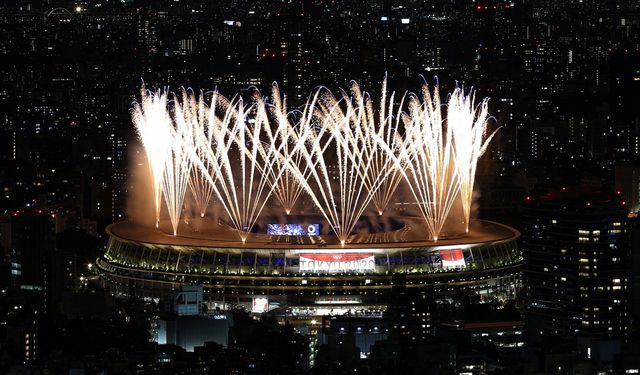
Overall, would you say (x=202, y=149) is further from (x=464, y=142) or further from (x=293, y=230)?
(x=464, y=142)

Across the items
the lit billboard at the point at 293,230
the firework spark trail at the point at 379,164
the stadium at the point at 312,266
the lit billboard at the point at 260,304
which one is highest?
the firework spark trail at the point at 379,164

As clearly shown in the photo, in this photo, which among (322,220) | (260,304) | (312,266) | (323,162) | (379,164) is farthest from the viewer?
(379,164)

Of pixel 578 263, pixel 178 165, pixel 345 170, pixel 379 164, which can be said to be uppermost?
pixel 178 165

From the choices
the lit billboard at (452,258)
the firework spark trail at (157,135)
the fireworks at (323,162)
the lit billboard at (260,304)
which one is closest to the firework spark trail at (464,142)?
the fireworks at (323,162)

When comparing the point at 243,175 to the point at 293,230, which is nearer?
the point at 293,230

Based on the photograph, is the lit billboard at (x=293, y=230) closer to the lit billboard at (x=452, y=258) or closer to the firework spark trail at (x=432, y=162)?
the firework spark trail at (x=432, y=162)

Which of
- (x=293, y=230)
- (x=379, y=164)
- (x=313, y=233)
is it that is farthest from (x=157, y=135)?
(x=379, y=164)

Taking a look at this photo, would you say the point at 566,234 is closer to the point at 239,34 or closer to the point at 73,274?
the point at 73,274

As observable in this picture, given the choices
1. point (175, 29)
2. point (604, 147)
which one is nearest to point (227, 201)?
point (604, 147)
